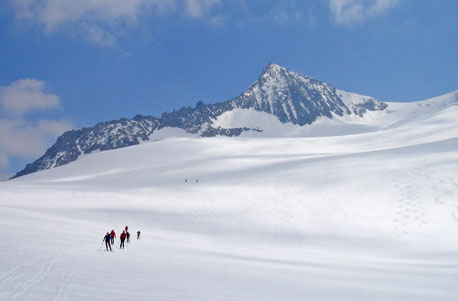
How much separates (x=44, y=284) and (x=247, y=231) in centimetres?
2009

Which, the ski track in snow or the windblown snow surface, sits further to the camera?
the ski track in snow

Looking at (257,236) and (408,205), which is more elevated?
(408,205)

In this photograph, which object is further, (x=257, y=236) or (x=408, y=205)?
(x=408, y=205)

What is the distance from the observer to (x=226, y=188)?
1596 inches

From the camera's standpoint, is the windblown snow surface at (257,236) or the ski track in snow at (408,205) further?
the ski track in snow at (408,205)

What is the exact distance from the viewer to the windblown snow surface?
1095 centimetres

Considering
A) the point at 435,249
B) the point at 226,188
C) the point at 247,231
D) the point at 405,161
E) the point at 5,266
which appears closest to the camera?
the point at 5,266

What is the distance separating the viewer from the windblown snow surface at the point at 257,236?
11.0 metres

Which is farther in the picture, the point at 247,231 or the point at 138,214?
the point at 138,214

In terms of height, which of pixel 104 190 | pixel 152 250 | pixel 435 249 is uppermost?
pixel 104 190

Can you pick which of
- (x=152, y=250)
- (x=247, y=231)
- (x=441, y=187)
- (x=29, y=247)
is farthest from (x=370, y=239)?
(x=29, y=247)

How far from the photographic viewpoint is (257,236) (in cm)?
2747

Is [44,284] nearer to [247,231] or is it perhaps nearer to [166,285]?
[166,285]

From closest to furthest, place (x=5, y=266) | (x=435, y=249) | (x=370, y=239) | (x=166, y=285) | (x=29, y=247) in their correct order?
1. (x=166, y=285)
2. (x=5, y=266)
3. (x=29, y=247)
4. (x=435, y=249)
5. (x=370, y=239)
